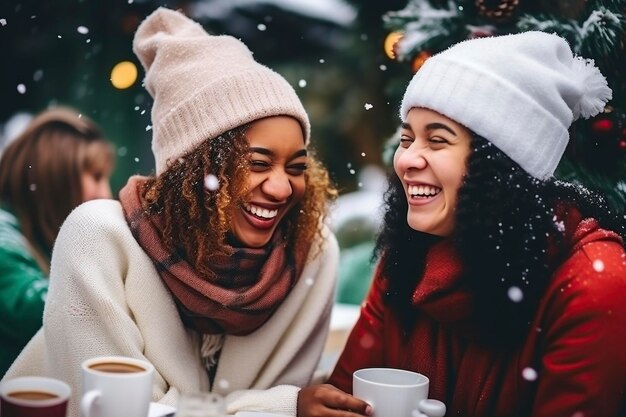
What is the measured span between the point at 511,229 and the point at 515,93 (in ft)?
0.83

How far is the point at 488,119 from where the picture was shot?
4.60 feet

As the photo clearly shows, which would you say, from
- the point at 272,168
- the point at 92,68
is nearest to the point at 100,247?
the point at 272,168

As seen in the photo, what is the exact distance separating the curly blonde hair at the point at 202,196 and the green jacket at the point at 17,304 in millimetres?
627

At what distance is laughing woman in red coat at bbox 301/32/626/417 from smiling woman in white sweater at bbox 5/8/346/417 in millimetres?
291

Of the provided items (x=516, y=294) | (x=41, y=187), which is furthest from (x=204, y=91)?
(x=41, y=187)

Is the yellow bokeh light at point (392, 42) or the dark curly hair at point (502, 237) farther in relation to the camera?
the yellow bokeh light at point (392, 42)

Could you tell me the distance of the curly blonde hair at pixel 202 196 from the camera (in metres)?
1.66

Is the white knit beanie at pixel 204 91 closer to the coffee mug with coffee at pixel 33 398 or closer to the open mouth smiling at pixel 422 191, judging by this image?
the open mouth smiling at pixel 422 191

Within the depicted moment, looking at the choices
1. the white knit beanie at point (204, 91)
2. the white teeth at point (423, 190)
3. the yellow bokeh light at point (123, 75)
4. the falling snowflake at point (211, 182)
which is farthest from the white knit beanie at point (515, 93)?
the yellow bokeh light at point (123, 75)

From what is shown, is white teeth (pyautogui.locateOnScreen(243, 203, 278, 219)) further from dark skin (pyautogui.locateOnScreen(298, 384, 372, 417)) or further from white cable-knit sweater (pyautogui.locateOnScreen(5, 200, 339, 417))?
dark skin (pyautogui.locateOnScreen(298, 384, 372, 417))

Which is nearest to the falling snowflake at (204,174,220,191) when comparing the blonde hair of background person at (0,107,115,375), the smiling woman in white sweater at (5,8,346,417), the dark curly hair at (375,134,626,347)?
the smiling woman in white sweater at (5,8,346,417)

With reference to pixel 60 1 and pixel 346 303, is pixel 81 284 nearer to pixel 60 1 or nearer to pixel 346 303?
pixel 346 303

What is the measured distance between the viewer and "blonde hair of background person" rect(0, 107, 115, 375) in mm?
2248

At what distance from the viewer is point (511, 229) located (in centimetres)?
144
